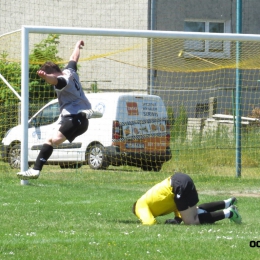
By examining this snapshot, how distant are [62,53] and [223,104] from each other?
727cm

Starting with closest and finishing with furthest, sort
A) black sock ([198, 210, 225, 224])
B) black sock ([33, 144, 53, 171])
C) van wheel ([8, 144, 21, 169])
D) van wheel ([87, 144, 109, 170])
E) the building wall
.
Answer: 1. black sock ([198, 210, 225, 224])
2. black sock ([33, 144, 53, 171])
3. van wheel ([8, 144, 21, 169])
4. van wheel ([87, 144, 109, 170])
5. the building wall

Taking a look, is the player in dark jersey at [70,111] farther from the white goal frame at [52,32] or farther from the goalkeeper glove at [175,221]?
the white goal frame at [52,32]

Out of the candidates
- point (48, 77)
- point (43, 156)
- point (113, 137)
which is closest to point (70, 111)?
point (48, 77)

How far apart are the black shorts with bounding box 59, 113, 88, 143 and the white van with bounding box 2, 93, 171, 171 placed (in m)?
5.73

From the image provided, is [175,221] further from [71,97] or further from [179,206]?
[71,97]

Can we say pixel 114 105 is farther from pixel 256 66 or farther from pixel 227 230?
pixel 227 230

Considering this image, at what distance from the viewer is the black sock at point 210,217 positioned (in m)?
9.54

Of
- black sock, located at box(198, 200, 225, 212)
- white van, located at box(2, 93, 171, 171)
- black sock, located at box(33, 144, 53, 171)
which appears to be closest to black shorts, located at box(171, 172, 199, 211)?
black sock, located at box(198, 200, 225, 212)

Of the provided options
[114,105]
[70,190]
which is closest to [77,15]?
[114,105]

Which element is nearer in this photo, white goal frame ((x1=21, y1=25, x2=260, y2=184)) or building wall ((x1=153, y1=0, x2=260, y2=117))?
white goal frame ((x1=21, y1=25, x2=260, y2=184))

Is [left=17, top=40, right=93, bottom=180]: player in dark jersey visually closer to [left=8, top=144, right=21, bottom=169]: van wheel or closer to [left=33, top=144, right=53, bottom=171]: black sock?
[left=33, top=144, right=53, bottom=171]: black sock

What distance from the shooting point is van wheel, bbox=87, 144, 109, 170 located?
1636 centimetres

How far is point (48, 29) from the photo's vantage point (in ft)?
46.5

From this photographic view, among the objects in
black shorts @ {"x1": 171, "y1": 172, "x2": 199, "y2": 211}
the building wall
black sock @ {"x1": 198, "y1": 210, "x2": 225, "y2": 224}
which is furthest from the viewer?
the building wall
